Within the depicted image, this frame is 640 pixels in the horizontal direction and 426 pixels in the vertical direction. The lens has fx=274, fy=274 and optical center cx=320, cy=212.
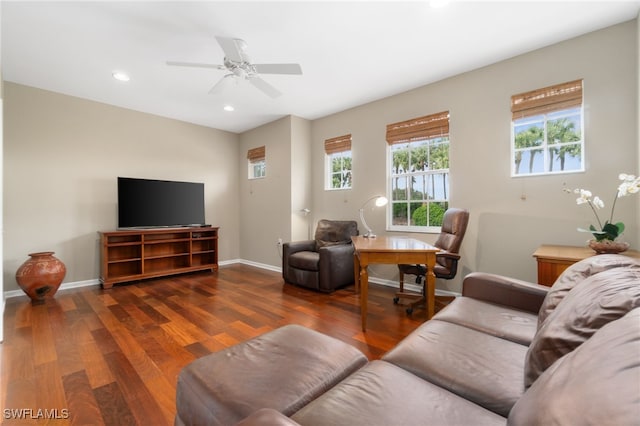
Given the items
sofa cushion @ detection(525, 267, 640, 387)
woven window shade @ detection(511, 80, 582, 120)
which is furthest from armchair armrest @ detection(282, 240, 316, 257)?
sofa cushion @ detection(525, 267, 640, 387)

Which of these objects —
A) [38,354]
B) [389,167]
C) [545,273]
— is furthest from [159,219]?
[545,273]

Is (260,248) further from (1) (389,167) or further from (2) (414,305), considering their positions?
(2) (414,305)

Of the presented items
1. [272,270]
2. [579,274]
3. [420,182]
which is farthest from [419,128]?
[272,270]

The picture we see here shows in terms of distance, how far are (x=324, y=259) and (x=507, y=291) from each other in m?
2.11

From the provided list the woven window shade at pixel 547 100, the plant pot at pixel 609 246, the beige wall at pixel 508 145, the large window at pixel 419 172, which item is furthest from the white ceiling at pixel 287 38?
the plant pot at pixel 609 246

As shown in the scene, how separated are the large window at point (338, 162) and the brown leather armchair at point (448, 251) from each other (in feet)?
6.00

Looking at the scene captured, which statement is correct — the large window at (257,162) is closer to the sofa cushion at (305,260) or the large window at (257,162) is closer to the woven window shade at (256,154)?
the woven window shade at (256,154)

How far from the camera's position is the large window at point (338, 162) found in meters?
4.52

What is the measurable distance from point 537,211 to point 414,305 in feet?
5.20

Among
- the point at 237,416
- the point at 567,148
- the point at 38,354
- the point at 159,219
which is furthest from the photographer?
the point at 159,219

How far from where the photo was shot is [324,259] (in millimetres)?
3562

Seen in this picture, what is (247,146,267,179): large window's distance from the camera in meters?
5.27

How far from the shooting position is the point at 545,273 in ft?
7.12

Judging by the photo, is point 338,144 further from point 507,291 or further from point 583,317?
point 583,317
